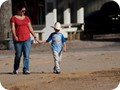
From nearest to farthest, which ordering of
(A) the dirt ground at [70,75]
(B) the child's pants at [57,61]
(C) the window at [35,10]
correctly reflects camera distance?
(A) the dirt ground at [70,75], (B) the child's pants at [57,61], (C) the window at [35,10]

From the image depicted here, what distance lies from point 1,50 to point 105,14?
11.7m

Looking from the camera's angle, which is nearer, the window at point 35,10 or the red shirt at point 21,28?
the red shirt at point 21,28

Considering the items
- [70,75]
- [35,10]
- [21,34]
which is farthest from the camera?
[35,10]

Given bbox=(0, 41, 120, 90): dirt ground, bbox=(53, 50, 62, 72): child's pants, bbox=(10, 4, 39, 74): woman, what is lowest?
bbox=(0, 41, 120, 90): dirt ground

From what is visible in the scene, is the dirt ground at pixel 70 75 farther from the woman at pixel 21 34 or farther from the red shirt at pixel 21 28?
the red shirt at pixel 21 28

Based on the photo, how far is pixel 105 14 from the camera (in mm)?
30922

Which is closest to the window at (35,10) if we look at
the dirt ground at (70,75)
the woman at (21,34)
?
the dirt ground at (70,75)

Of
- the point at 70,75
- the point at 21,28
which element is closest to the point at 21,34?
the point at 21,28

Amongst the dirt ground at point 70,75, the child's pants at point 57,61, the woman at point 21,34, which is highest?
the woman at point 21,34

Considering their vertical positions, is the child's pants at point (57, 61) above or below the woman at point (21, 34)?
below

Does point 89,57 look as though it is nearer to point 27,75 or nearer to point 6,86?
point 27,75

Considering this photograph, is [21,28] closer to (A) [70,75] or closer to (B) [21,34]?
(B) [21,34]

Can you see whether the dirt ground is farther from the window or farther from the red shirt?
the window

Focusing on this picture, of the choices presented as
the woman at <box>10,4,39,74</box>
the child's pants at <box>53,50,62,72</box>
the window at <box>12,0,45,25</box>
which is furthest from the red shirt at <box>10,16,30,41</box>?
the window at <box>12,0,45,25</box>
